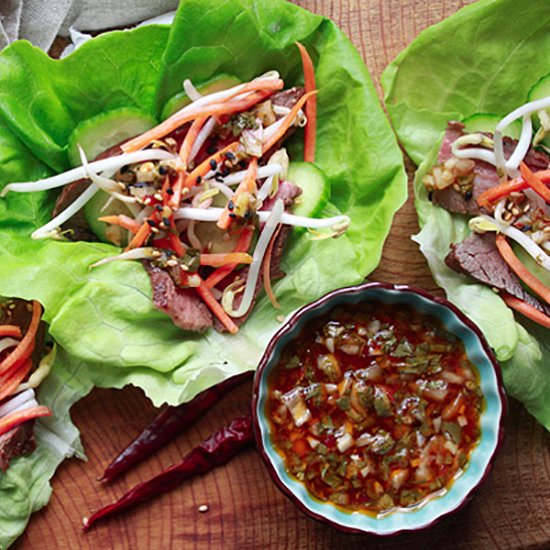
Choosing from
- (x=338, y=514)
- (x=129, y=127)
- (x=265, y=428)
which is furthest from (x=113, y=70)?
(x=338, y=514)

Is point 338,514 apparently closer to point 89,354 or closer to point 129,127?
point 89,354

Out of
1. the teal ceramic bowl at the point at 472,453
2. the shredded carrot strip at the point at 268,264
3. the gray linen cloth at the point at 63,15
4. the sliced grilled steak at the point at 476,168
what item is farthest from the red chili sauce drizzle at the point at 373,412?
the gray linen cloth at the point at 63,15

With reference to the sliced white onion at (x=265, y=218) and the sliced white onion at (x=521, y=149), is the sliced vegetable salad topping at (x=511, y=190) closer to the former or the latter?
the sliced white onion at (x=521, y=149)

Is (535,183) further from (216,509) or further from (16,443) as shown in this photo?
(16,443)

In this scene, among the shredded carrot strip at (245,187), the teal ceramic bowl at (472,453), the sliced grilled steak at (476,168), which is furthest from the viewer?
the sliced grilled steak at (476,168)

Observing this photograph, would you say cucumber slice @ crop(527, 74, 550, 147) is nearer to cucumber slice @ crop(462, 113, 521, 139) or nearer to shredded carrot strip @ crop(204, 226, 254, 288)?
cucumber slice @ crop(462, 113, 521, 139)
